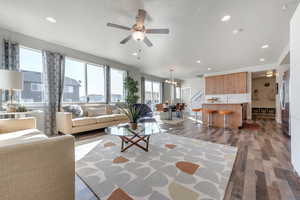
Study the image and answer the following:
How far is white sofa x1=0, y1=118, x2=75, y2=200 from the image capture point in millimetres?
808

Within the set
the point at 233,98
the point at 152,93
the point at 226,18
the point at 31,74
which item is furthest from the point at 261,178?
the point at 152,93

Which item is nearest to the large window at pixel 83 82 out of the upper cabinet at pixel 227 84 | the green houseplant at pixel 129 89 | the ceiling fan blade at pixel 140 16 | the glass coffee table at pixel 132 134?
the green houseplant at pixel 129 89

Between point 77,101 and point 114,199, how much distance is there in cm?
411

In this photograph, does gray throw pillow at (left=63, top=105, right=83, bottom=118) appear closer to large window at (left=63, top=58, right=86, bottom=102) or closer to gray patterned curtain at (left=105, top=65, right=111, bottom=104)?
large window at (left=63, top=58, right=86, bottom=102)

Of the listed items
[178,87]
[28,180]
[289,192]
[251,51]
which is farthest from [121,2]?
[178,87]

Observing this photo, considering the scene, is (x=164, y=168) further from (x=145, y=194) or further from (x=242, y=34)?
(x=242, y=34)

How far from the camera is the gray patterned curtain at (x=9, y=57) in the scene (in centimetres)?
309

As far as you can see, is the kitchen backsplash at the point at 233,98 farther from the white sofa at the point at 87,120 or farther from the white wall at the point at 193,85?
the white sofa at the point at 87,120

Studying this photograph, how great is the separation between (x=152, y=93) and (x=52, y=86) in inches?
242

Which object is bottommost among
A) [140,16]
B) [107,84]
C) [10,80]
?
[10,80]

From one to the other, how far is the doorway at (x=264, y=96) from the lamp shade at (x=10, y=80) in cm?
1021

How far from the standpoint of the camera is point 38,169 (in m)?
0.91

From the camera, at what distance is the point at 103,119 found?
4051 mm

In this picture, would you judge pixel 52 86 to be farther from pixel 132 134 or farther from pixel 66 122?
pixel 132 134
